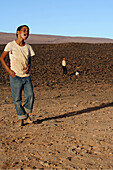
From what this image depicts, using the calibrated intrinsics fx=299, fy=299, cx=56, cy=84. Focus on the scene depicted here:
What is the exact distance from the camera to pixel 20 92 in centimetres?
581

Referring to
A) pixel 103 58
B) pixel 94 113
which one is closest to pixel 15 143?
pixel 94 113

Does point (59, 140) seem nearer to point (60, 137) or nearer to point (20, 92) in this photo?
point (60, 137)

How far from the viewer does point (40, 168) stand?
3.76 m

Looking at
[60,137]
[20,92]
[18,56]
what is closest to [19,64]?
[18,56]

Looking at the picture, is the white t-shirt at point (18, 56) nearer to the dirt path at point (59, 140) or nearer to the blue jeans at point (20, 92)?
the blue jeans at point (20, 92)

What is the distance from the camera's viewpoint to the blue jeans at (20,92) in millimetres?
5727

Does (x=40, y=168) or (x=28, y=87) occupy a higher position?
(x=28, y=87)

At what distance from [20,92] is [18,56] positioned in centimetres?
71

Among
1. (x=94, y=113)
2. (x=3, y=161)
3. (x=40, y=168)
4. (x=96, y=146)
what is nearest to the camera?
(x=40, y=168)

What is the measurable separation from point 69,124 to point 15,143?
1.53m

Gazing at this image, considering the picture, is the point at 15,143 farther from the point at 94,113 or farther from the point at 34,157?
the point at 94,113

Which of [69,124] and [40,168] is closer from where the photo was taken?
[40,168]

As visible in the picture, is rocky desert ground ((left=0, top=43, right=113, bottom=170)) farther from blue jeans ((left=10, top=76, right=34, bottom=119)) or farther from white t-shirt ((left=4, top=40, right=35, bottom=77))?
white t-shirt ((left=4, top=40, right=35, bottom=77))

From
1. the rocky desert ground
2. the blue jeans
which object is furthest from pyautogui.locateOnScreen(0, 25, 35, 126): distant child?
the rocky desert ground
